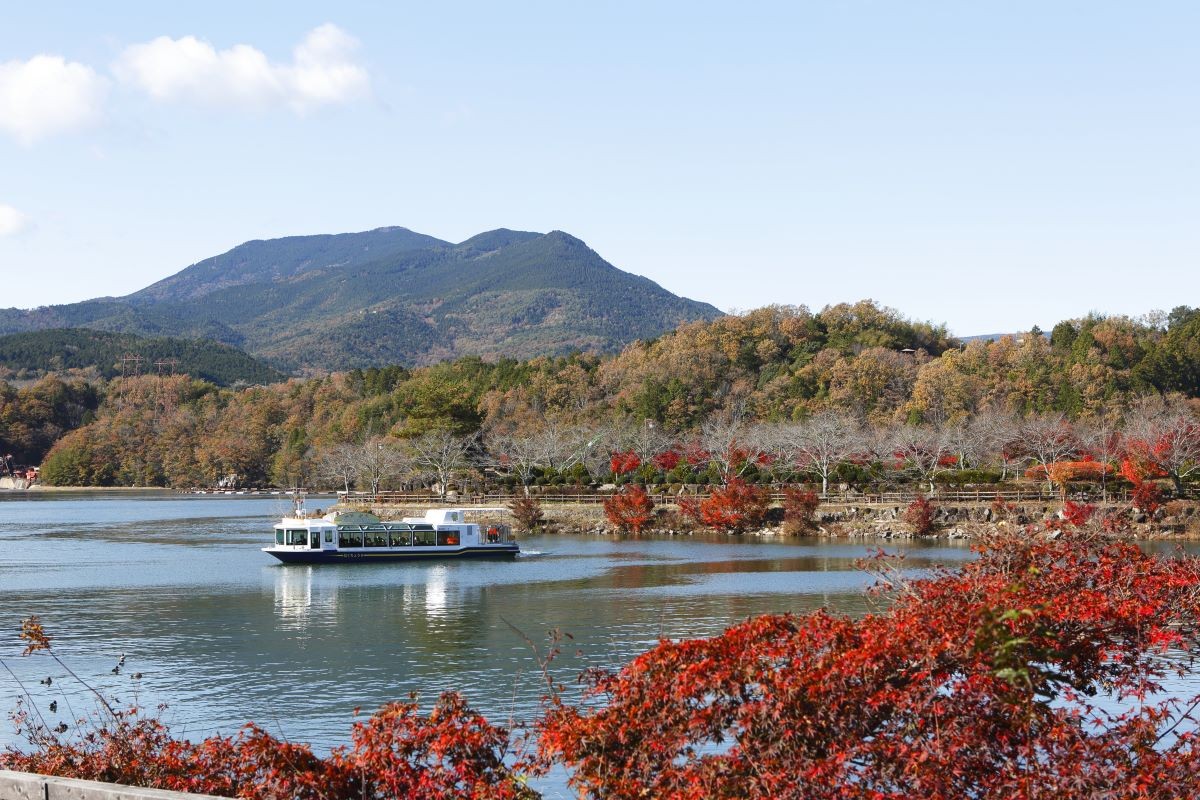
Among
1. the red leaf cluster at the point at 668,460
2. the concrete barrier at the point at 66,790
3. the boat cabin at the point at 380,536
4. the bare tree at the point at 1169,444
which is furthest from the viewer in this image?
the red leaf cluster at the point at 668,460

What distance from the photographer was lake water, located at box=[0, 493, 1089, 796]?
21.2 m

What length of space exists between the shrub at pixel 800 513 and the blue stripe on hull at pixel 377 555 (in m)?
14.6

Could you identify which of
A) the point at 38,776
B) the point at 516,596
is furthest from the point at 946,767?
the point at 516,596

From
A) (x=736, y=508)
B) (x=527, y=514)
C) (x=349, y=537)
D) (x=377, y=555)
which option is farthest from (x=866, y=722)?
(x=527, y=514)

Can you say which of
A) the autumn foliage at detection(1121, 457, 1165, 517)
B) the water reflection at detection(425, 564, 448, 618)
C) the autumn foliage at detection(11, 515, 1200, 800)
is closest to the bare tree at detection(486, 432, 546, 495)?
the water reflection at detection(425, 564, 448, 618)

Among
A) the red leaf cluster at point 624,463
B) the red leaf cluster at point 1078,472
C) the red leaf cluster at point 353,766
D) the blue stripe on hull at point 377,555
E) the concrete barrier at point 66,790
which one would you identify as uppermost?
the red leaf cluster at point 624,463

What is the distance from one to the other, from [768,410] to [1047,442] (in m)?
28.5

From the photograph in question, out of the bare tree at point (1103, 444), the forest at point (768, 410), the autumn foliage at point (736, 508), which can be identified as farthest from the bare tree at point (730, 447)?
the bare tree at point (1103, 444)

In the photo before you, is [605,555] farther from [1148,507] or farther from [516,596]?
[1148,507]

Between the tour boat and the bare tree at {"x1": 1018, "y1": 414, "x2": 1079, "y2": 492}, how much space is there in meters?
30.7

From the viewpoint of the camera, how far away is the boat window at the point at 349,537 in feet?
155

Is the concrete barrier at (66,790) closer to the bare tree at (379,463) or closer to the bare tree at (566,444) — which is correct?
the bare tree at (566,444)

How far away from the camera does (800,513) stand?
57656 millimetres

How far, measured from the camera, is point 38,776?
953 cm
